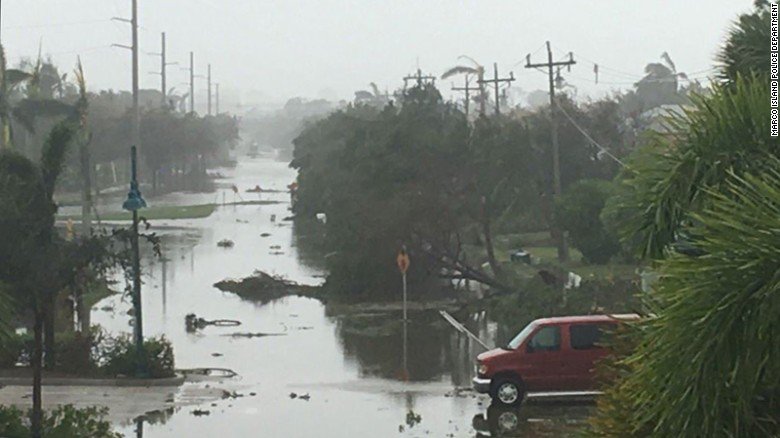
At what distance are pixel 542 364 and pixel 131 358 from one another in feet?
29.1

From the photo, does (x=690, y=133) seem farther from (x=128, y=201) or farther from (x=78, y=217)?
(x=78, y=217)

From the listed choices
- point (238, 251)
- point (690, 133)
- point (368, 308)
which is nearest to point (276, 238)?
point (238, 251)

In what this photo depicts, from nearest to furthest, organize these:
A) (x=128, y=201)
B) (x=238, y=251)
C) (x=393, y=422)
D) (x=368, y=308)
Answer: (x=393, y=422), (x=128, y=201), (x=368, y=308), (x=238, y=251)

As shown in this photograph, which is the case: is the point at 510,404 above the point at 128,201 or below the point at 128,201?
below

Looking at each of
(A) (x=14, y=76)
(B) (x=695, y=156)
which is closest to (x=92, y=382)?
(B) (x=695, y=156)

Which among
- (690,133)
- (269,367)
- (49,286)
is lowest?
(269,367)

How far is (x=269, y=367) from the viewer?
1293 inches

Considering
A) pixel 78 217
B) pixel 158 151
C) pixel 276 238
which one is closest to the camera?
pixel 276 238

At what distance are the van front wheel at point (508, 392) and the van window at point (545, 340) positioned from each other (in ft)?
2.09

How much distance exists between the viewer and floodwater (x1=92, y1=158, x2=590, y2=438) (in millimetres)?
24047

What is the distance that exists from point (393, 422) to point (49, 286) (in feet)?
19.3

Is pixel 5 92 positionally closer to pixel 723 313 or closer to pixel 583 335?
pixel 583 335

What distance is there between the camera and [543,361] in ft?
82.9

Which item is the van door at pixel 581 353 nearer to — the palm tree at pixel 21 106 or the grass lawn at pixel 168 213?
the palm tree at pixel 21 106
